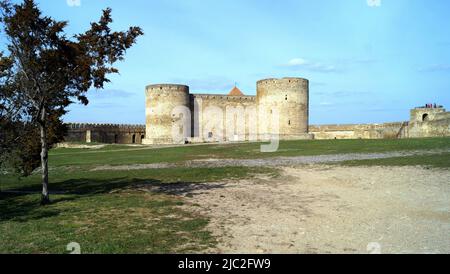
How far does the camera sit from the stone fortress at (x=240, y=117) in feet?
137

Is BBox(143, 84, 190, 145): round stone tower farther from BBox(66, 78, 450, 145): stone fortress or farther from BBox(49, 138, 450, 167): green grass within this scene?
BBox(49, 138, 450, 167): green grass

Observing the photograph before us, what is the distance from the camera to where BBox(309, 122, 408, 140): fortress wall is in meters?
40.2

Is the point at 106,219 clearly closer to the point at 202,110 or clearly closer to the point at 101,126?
the point at 202,110

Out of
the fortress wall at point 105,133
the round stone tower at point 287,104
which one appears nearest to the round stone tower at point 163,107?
the round stone tower at point 287,104

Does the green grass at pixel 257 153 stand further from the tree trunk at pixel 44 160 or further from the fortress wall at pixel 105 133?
the fortress wall at pixel 105 133

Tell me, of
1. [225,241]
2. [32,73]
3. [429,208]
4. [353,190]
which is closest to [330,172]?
[353,190]

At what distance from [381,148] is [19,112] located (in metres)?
18.3

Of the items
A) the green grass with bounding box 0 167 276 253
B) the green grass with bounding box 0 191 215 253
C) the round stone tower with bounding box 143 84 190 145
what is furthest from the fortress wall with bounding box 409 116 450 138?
the green grass with bounding box 0 191 215 253

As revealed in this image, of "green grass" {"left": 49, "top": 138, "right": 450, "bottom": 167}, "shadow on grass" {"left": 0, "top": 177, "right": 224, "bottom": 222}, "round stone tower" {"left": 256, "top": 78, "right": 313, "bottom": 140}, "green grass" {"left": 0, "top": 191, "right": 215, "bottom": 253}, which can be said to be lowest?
"shadow on grass" {"left": 0, "top": 177, "right": 224, "bottom": 222}

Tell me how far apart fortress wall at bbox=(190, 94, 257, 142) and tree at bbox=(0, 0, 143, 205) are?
114 feet

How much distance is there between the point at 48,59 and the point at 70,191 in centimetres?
452

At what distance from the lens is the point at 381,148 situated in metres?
21.6
